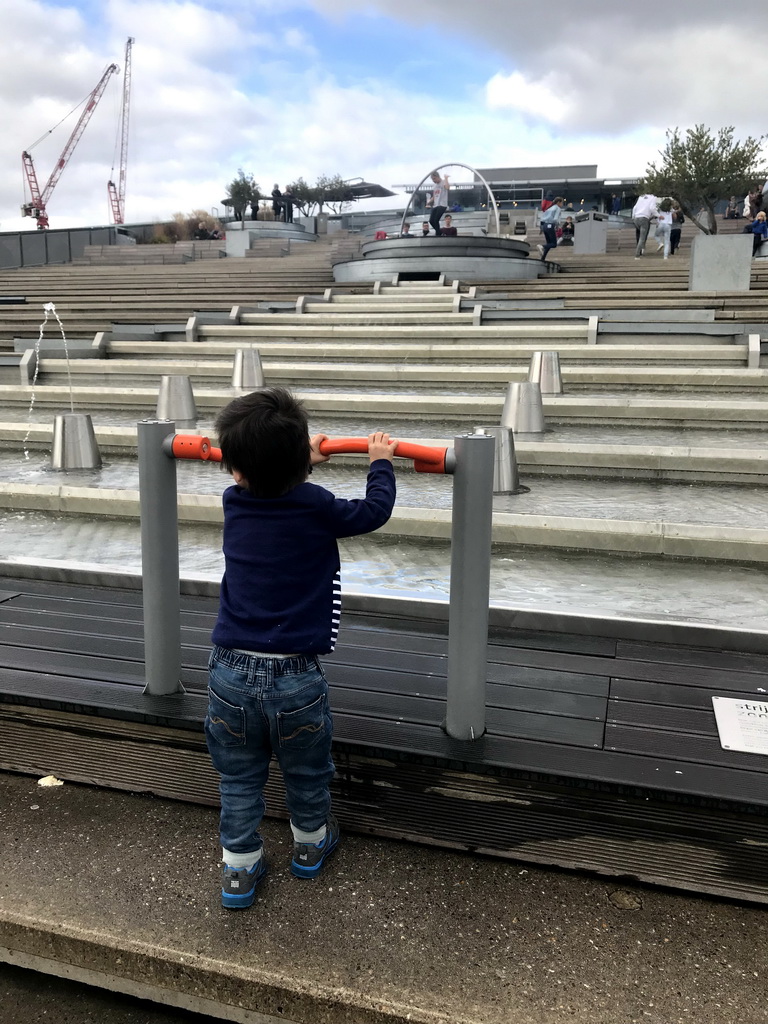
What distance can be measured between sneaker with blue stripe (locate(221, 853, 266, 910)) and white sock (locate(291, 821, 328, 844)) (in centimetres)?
17

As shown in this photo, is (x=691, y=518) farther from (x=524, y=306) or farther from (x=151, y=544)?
(x=524, y=306)

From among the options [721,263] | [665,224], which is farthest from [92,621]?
[665,224]

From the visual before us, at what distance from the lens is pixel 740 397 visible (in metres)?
7.69

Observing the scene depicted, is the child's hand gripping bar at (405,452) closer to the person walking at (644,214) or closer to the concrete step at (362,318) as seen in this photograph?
the concrete step at (362,318)

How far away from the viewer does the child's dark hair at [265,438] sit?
2.20 m

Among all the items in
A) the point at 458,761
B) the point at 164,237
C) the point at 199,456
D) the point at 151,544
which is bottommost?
the point at 458,761

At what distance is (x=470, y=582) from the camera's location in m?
2.56

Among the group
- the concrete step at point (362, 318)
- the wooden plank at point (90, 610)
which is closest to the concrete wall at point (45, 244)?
the concrete step at point (362, 318)

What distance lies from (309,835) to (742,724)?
4.71 feet

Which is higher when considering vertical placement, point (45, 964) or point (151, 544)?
point (151, 544)

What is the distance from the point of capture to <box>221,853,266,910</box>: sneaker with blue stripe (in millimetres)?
2271

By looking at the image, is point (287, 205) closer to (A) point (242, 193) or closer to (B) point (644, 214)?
(A) point (242, 193)

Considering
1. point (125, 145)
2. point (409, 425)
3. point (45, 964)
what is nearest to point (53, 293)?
point (409, 425)

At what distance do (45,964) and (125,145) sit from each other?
112 meters
